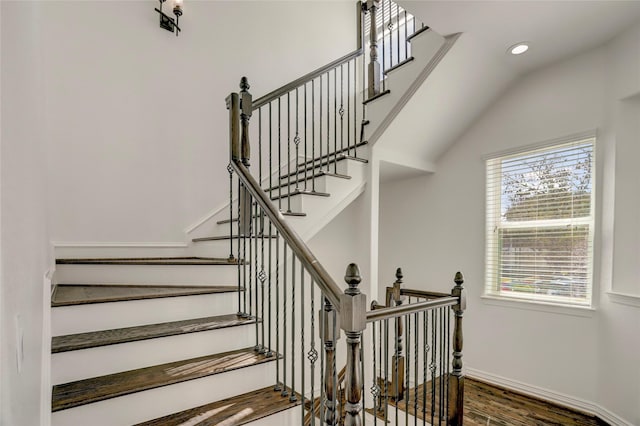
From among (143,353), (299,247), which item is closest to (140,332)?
(143,353)

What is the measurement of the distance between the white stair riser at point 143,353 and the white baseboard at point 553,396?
2.61 m

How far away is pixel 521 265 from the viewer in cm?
326

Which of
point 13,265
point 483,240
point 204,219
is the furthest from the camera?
point 483,240

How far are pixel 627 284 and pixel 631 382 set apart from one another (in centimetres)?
70

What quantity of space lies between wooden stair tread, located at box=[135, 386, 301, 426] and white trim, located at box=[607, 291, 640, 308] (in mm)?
2484

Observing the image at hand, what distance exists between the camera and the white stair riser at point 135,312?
1703mm

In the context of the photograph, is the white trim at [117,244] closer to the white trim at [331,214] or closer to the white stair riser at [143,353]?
the white trim at [331,214]

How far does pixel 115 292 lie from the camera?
202cm

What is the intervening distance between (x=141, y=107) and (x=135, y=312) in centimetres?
191

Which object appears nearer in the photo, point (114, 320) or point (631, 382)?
point (114, 320)

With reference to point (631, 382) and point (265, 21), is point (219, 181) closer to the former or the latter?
point (265, 21)

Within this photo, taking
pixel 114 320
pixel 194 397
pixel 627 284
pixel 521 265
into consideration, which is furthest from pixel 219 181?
pixel 627 284

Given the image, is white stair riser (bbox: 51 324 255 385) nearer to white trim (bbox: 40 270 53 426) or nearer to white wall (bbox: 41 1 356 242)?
white trim (bbox: 40 270 53 426)

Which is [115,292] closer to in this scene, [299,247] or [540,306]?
[299,247]
